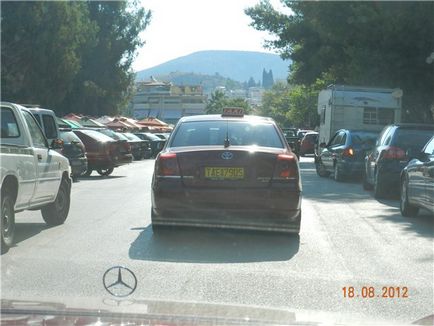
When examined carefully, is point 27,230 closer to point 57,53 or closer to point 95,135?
point 95,135

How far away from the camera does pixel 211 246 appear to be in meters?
8.47

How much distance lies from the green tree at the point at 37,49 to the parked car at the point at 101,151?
66.9ft

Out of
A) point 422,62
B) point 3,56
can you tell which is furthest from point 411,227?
point 3,56

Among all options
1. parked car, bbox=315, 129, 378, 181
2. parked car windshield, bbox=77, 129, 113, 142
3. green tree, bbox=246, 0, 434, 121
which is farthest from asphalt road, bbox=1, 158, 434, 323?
green tree, bbox=246, 0, 434, 121

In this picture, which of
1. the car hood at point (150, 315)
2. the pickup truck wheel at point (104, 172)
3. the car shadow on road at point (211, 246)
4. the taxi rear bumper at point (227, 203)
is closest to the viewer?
the car hood at point (150, 315)

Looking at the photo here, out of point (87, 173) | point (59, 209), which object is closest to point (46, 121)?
point (59, 209)

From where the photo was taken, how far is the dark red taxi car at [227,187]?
831 cm

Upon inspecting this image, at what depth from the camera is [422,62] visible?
89.7 feet

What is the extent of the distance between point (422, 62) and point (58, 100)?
2555 cm

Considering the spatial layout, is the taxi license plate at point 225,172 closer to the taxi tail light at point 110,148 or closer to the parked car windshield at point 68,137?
the parked car windshield at point 68,137

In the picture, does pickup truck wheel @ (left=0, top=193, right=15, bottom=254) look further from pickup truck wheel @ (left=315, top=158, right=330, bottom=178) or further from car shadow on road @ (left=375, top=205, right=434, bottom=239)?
pickup truck wheel @ (left=315, top=158, right=330, bottom=178)

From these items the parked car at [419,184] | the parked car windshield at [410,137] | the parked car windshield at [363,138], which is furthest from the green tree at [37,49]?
the parked car at [419,184]

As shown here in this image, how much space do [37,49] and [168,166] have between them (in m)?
34.8
